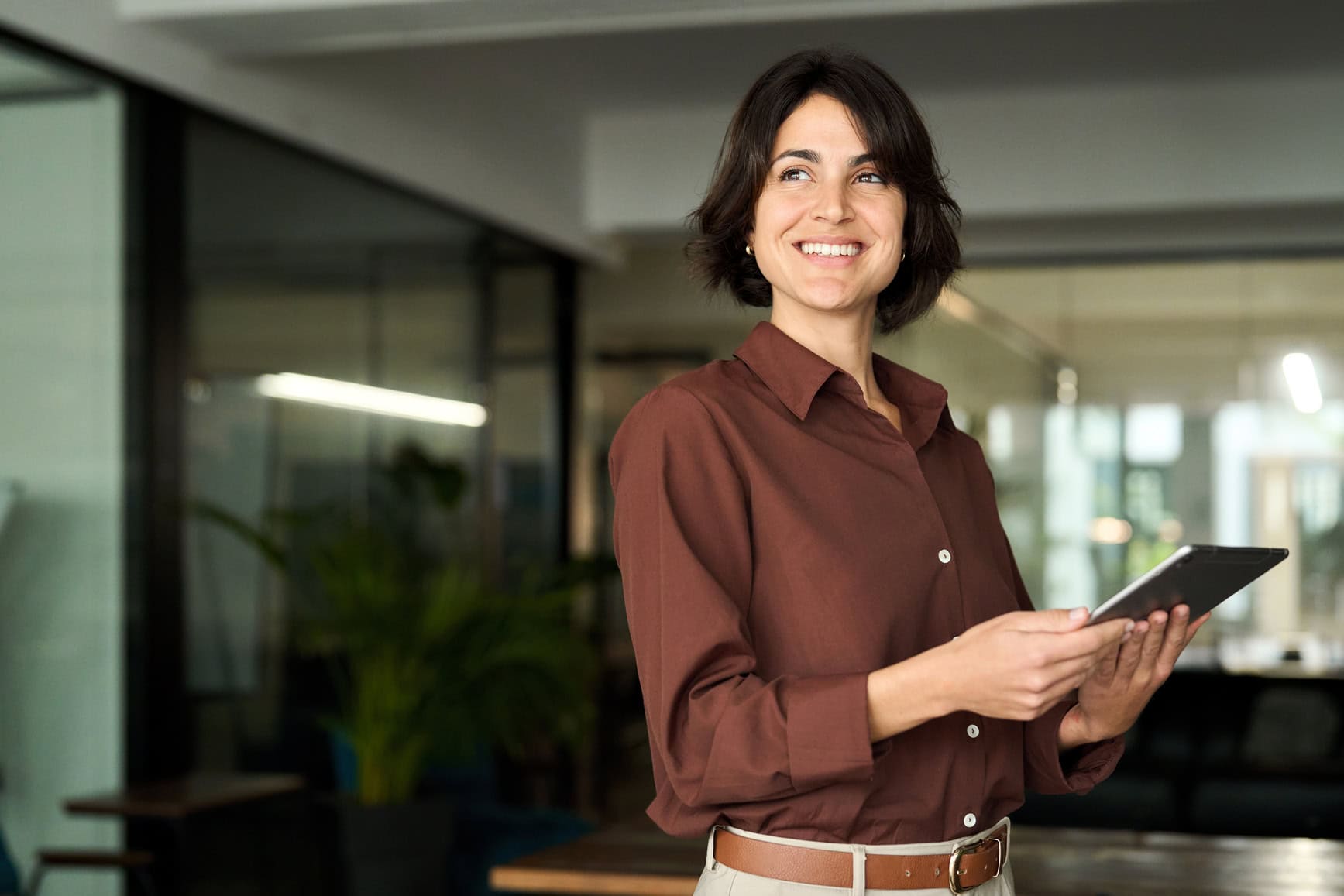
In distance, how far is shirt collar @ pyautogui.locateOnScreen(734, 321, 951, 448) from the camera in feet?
4.37

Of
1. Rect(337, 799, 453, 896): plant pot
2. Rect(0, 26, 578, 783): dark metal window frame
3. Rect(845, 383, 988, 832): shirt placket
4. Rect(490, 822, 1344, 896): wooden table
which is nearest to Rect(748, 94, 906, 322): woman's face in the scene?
Rect(845, 383, 988, 832): shirt placket

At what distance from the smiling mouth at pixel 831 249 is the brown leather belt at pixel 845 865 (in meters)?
0.52

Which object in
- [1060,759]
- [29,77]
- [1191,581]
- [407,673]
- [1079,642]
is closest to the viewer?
[1079,642]

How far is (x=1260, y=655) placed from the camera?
22.2ft

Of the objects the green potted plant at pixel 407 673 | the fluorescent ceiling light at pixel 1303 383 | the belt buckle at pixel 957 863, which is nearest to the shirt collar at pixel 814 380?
the belt buckle at pixel 957 863

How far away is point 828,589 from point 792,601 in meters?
0.03

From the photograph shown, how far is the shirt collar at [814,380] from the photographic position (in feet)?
4.37

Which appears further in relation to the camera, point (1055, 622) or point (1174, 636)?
point (1174, 636)

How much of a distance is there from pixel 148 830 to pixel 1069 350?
4.87m

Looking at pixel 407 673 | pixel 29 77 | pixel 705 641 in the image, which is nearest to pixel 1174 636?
pixel 705 641

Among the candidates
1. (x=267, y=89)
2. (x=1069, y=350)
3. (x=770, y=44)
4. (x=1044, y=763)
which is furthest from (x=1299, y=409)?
(x=1044, y=763)

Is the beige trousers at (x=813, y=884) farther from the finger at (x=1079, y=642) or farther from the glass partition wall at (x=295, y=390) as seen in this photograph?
the glass partition wall at (x=295, y=390)

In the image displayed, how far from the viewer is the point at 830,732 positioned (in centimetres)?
112

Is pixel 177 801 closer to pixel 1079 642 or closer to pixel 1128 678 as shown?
pixel 1128 678
